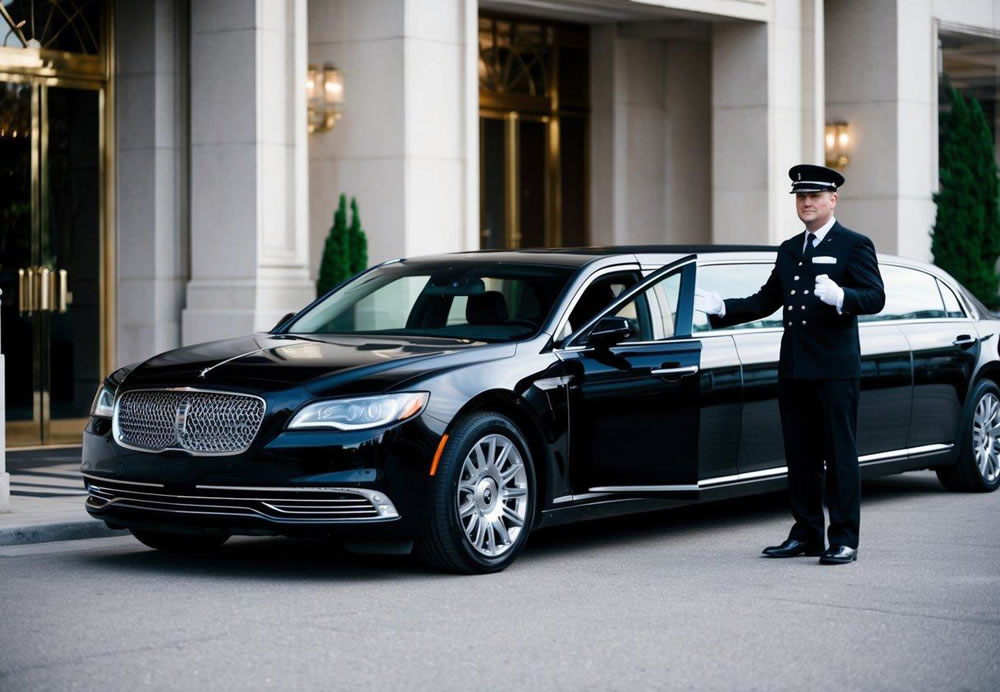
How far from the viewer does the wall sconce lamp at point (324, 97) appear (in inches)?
652

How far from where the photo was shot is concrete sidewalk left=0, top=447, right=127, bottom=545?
952 cm

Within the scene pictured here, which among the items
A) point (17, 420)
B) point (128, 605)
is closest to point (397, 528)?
point (128, 605)

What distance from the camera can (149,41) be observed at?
15.8 metres

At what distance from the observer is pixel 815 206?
871 cm

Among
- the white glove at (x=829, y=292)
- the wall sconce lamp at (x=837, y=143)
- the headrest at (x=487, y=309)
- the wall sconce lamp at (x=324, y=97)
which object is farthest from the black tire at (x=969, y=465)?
the wall sconce lamp at (x=837, y=143)

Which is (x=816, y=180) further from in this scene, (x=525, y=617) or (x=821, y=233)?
(x=525, y=617)

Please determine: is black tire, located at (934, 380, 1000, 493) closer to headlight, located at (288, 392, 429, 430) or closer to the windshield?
the windshield

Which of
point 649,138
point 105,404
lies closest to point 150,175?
point 105,404

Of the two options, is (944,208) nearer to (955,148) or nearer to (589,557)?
(955,148)

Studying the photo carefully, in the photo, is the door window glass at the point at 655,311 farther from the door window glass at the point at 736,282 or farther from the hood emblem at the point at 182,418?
the hood emblem at the point at 182,418

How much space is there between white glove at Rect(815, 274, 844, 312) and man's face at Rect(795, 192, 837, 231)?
18.4 inches

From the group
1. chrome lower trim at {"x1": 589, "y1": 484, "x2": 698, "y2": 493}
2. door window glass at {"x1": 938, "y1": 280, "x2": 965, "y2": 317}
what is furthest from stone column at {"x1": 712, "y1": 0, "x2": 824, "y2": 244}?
chrome lower trim at {"x1": 589, "y1": 484, "x2": 698, "y2": 493}

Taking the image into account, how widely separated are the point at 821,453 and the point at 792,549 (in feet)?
1.65

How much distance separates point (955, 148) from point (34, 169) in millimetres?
12268
